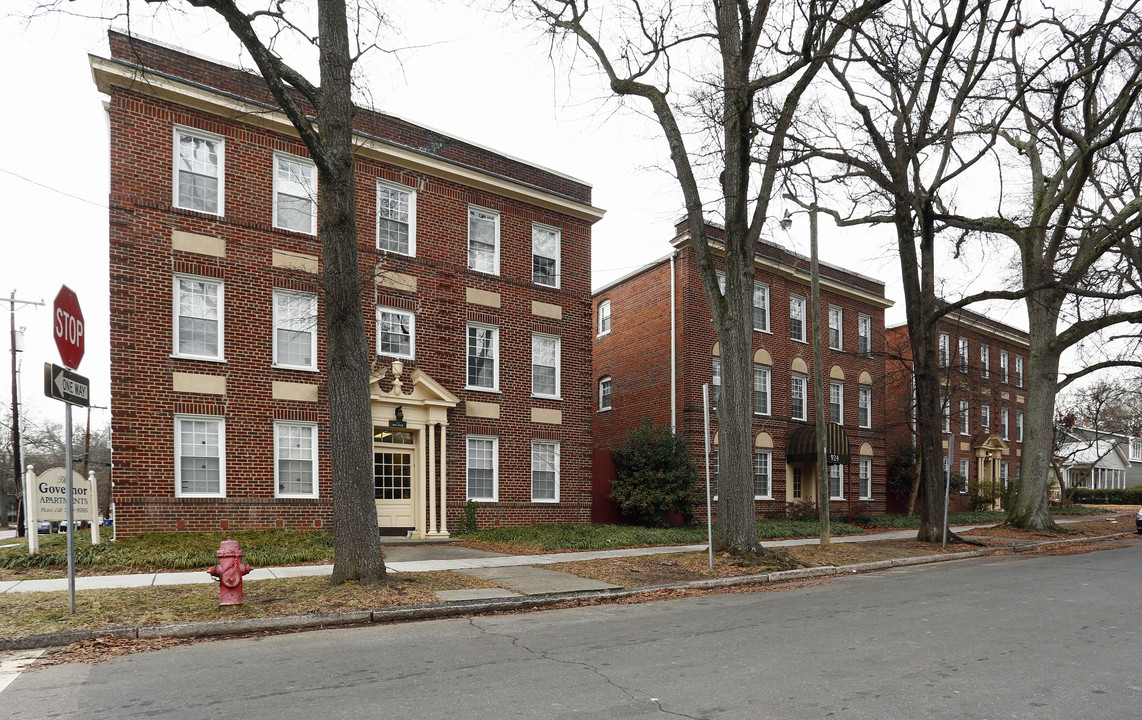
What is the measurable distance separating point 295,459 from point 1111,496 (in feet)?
181

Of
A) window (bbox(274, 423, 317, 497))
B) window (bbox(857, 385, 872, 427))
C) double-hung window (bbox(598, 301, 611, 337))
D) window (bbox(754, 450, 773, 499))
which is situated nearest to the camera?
window (bbox(274, 423, 317, 497))

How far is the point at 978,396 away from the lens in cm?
3338

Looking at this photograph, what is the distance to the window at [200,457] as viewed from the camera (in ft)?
48.6

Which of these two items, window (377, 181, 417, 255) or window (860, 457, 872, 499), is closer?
window (377, 181, 417, 255)

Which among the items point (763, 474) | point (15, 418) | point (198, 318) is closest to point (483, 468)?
point (198, 318)

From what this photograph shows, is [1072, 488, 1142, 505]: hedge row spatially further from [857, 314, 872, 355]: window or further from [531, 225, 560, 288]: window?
[531, 225, 560, 288]: window

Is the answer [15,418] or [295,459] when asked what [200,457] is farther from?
[15,418]

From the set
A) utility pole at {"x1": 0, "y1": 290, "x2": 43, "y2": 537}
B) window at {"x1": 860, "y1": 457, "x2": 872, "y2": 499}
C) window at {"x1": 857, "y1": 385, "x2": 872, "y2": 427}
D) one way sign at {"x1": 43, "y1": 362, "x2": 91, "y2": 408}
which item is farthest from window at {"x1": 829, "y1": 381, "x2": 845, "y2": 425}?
utility pole at {"x1": 0, "y1": 290, "x2": 43, "y2": 537}

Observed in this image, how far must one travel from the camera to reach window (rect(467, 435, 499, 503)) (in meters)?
18.8

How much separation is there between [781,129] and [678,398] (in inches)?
455

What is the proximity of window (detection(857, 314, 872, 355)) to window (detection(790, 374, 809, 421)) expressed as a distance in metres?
3.86

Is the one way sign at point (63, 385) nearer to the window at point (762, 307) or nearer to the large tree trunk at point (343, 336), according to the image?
the large tree trunk at point (343, 336)

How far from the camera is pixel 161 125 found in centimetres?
1490

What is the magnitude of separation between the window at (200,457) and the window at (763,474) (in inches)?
666
